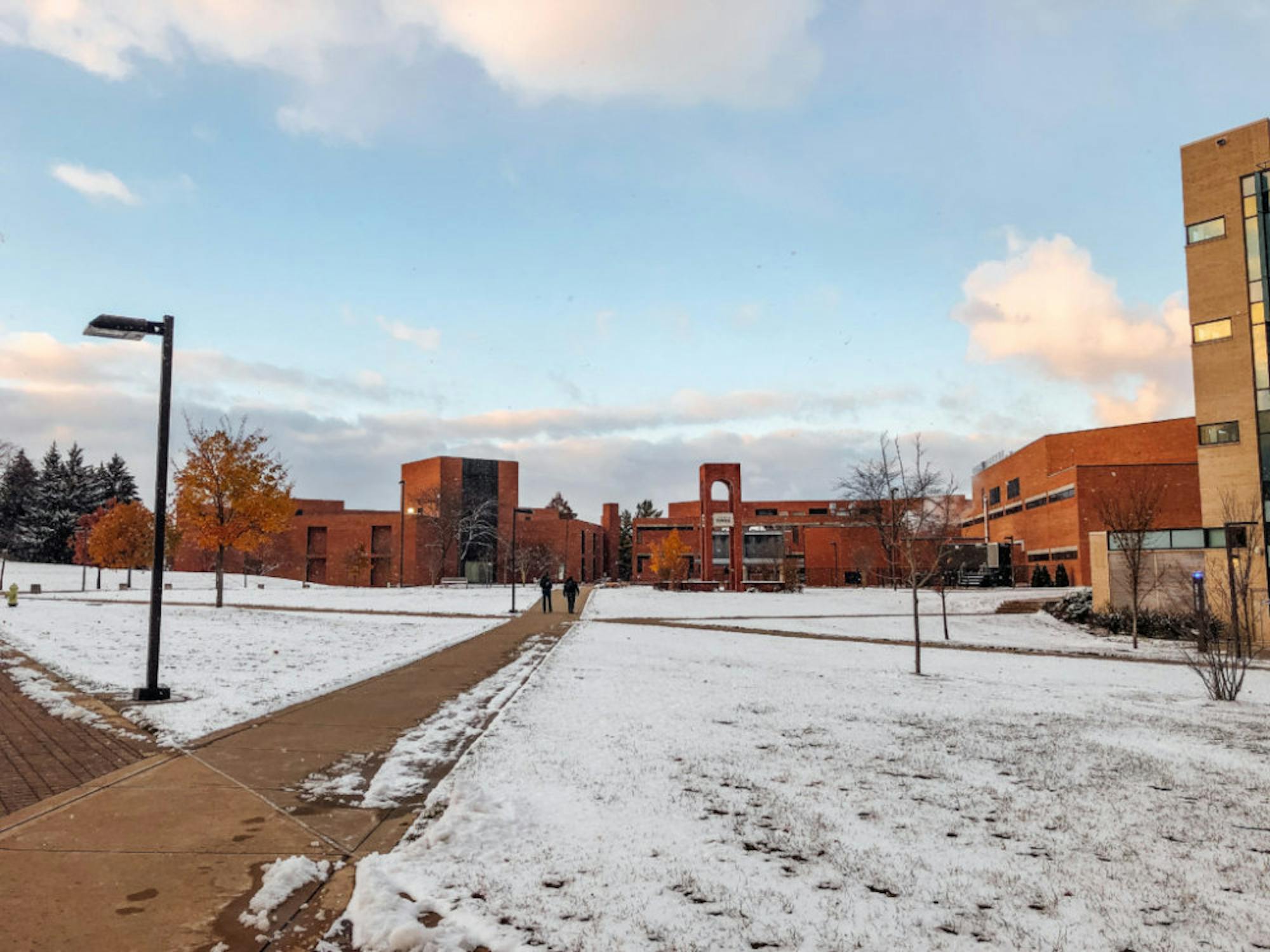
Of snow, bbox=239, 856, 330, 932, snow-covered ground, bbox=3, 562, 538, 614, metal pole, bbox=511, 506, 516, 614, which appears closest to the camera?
snow, bbox=239, 856, 330, 932

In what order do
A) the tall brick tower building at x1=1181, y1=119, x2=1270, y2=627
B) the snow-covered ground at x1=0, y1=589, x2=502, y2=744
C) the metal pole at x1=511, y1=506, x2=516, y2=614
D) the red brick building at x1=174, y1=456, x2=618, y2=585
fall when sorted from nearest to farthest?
1. the snow-covered ground at x1=0, y1=589, x2=502, y2=744
2. the tall brick tower building at x1=1181, y1=119, x2=1270, y2=627
3. the metal pole at x1=511, y1=506, x2=516, y2=614
4. the red brick building at x1=174, y1=456, x2=618, y2=585

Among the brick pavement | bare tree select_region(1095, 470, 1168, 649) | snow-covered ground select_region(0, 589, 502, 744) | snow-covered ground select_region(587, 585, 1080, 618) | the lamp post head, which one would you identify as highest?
the lamp post head

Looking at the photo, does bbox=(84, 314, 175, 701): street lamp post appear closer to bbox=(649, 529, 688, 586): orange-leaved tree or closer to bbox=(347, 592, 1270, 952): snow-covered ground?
bbox=(347, 592, 1270, 952): snow-covered ground

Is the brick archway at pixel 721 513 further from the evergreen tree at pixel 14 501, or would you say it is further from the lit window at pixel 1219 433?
the evergreen tree at pixel 14 501

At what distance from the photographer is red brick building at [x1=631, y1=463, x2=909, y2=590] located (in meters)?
57.6

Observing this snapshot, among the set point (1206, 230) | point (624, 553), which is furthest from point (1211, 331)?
point (624, 553)

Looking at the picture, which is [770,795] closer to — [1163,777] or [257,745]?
[1163,777]

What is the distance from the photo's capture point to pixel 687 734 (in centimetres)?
812

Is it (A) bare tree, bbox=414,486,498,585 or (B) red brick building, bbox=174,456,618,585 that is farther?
(B) red brick building, bbox=174,456,618,585

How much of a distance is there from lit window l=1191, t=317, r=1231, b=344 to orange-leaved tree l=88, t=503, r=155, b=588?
59.8m

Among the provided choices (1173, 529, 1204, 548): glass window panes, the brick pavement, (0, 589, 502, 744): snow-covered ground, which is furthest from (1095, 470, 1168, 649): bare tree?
the brick pavement

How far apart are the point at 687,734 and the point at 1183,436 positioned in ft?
213

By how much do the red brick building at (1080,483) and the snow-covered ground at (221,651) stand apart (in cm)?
4725

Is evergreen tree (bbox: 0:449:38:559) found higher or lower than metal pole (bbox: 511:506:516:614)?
higher
